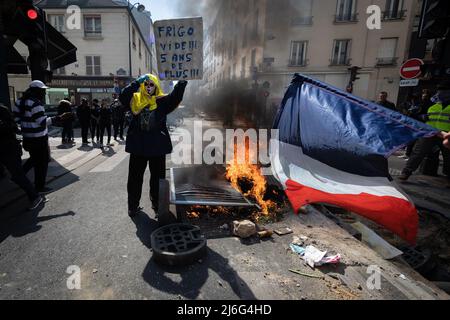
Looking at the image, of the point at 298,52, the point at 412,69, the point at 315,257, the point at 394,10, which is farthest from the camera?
the point at 298,52

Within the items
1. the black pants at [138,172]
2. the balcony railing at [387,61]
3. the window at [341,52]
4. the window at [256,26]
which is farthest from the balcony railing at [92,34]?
the black pants at [138,172]

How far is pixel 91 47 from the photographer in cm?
2327

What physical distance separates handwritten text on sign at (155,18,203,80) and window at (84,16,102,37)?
78.0 feet

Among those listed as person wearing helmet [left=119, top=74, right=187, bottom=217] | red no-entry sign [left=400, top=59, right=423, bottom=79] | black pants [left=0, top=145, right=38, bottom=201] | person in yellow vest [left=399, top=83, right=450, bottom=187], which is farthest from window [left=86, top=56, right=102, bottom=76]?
person in yellow vest [left=399, top=83, right=450, bottom=187]

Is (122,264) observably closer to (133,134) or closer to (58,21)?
(133,134)

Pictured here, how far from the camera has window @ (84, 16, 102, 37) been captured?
76.3ft

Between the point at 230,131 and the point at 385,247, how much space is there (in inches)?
268

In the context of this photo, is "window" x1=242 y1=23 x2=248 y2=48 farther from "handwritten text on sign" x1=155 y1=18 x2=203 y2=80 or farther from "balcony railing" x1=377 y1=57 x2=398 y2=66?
"balcony railing" x1=377 y1=57 x2=398 y2=66

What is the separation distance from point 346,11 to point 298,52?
15.9 ft

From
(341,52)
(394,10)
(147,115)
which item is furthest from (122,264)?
(394,10)

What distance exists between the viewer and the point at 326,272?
2.62m
